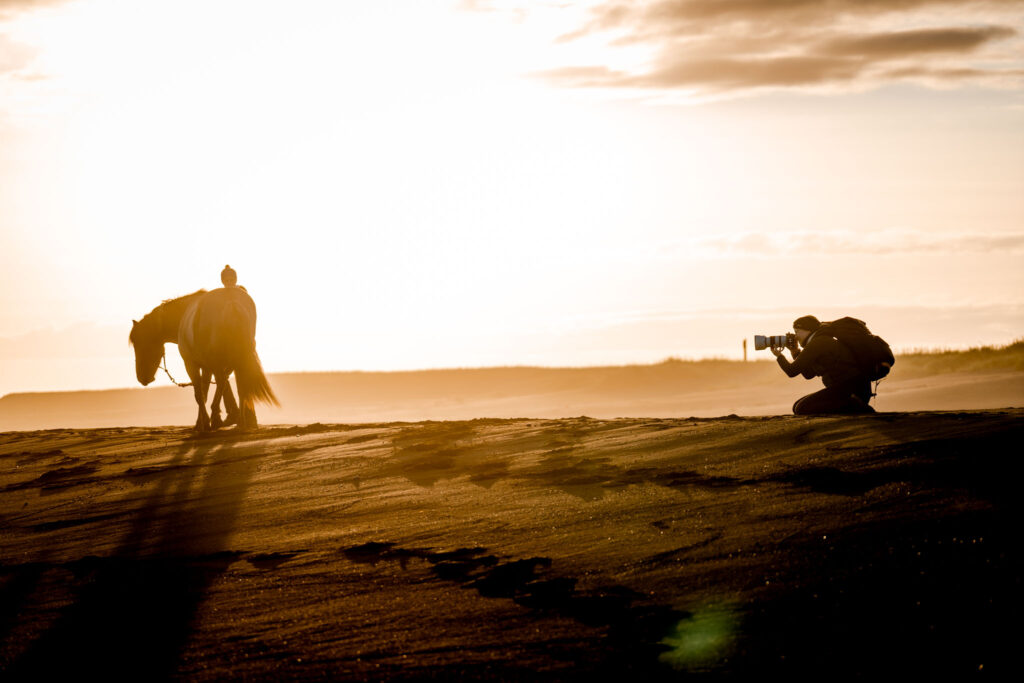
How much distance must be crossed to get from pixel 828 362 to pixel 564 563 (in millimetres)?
4246

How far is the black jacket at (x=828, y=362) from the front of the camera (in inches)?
383

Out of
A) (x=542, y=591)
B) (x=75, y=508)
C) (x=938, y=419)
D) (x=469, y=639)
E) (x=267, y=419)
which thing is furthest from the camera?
(x=267, y=419)

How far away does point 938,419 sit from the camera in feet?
26.2

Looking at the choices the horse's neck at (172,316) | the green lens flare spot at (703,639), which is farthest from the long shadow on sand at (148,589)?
the horse's neck at (172,316)

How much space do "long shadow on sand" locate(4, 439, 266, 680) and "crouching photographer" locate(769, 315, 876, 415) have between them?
4462mm

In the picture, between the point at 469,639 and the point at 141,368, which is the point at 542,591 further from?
the point at 141,368

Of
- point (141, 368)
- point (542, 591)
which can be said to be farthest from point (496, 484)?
point (141, 368)

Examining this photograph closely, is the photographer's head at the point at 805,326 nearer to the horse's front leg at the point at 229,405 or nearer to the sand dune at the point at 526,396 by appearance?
the horse's front leg at the point at 229,405

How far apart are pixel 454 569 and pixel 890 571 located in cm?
219

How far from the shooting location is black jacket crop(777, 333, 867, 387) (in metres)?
9.72

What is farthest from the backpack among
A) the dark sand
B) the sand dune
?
the sand dune

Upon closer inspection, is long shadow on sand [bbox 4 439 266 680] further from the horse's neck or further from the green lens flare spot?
the horse's neck

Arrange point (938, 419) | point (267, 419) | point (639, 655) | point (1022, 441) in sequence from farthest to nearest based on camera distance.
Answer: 1. point (267, 419)
2. point (938, 419)
3. point (1022, 441)
4. point (639, 655)

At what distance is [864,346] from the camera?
31.8 ft
